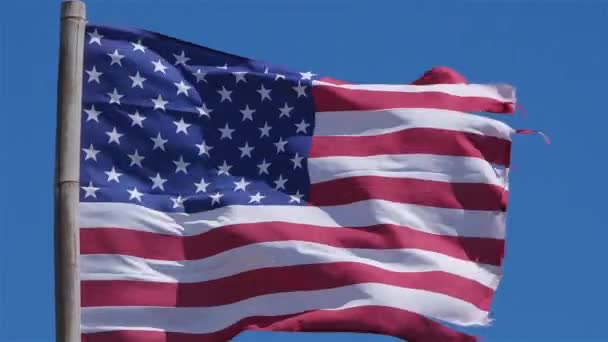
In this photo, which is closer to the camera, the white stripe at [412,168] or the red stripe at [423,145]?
the white stripe at [412,168]

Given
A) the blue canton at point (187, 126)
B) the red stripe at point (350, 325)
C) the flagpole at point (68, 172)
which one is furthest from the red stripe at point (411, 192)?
the flagpole at point (68, 172)

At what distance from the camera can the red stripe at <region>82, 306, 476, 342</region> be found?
42.1ft

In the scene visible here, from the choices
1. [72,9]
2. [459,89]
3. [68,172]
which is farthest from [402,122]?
[68,172]

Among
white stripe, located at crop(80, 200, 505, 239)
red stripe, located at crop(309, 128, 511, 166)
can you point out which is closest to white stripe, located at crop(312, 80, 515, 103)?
red stripe, located at crop(309, 128, 511, 166)

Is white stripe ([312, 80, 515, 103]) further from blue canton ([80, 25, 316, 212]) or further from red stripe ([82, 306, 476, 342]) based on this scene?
red stripe ([82, 306, 476, 342])

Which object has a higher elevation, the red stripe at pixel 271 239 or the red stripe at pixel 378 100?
the red stripe at pixel 378 100

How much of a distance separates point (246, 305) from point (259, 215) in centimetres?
83

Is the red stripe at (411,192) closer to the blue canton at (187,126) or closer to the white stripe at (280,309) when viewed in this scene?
the blue canton at (187,126)

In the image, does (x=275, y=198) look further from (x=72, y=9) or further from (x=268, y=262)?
(x=72, y=9)

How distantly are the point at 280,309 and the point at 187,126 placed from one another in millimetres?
1744

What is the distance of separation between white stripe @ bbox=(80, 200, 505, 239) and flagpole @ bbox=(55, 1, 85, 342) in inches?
42.9

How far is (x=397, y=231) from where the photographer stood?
1355 cm

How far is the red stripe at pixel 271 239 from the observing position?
1307 centimetres

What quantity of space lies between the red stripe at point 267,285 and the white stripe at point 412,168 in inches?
34.3
